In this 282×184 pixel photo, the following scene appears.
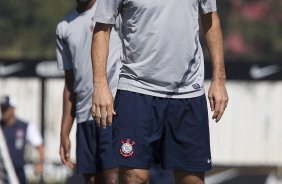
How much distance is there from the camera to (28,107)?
60.4 feet

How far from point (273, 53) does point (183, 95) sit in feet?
82.2

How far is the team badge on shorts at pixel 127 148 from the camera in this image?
740 centimetres

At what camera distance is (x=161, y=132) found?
7.49 meters

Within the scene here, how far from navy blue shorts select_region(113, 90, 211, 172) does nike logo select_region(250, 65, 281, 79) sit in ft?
32.9

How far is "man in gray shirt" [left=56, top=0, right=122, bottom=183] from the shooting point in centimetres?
967

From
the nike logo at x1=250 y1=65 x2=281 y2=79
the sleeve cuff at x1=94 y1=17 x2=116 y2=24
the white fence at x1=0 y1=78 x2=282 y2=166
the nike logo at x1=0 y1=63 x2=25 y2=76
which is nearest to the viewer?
the sleeve cuff at x1=94 y1=17 x2=116 y2=24

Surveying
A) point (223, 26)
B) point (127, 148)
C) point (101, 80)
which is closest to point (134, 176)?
point (127, 148)

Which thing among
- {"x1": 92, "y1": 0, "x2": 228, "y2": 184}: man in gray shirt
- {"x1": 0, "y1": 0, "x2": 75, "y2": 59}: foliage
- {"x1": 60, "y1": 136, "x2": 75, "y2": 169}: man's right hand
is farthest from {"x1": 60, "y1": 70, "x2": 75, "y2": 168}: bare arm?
{"x1": 0, "y1": 0, "x2": 75, "y2": 59}: foliage

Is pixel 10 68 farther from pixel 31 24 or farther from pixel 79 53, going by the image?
pixel 31 24

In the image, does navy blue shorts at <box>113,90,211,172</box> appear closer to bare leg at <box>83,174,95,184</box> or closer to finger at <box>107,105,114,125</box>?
finger at <box>107,105,114,125</box>

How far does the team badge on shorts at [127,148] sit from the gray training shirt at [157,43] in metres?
0.33

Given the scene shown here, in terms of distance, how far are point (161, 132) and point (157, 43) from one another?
559 millimetres

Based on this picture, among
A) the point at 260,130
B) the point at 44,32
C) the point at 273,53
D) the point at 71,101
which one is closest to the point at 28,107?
the point at 260,130

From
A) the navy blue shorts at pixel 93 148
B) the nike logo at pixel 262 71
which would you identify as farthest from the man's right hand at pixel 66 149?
the nike logo at pixel 262 71
